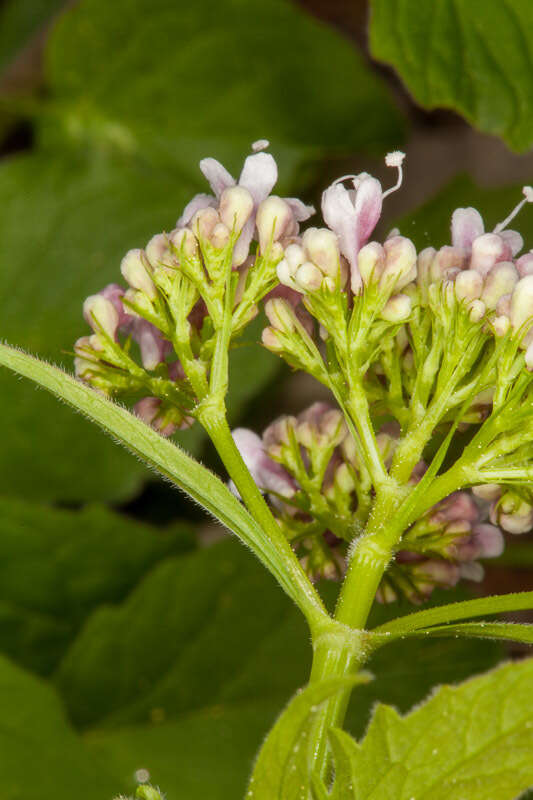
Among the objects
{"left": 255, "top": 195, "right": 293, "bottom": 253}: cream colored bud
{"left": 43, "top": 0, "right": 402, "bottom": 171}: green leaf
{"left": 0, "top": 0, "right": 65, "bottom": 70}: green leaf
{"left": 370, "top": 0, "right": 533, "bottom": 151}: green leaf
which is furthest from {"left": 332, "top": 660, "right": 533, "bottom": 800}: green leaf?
{"left": 0, "top": 0, "right": 65, "bottom": 70}: green leaf

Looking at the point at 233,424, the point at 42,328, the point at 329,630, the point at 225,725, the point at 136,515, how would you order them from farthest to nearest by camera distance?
the point at 136,515 → the point at 233,424 → the point at 42,328 → the point at 225,725 → the point at 329,630

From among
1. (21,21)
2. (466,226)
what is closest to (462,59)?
(466,226)

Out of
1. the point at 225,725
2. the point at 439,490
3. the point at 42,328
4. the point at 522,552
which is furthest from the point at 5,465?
the point at 439,490

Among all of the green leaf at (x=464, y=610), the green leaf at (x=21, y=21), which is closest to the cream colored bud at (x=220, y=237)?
the green leaf at (x=464, y=610)

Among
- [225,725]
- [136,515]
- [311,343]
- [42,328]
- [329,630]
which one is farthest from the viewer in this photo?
[136,515]

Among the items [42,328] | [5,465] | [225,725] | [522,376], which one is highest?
[522,376]

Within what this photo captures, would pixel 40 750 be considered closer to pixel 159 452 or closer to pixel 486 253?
pixel 159 452

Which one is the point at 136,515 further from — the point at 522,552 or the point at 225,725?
the point at 522,552

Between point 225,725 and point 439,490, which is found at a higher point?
point 439,490
